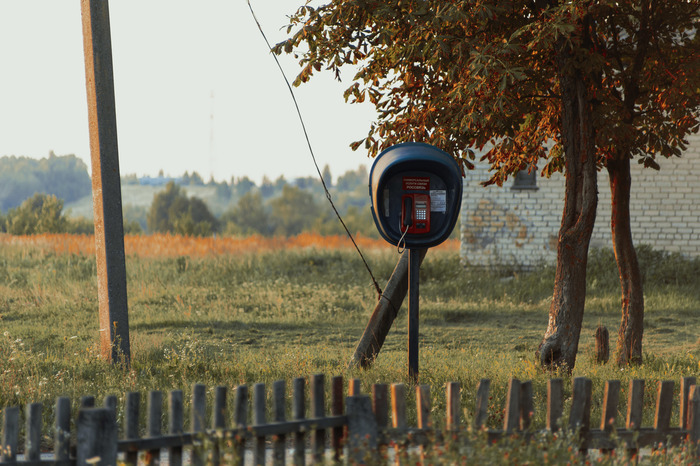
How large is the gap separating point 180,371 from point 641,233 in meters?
Answer: 14.0

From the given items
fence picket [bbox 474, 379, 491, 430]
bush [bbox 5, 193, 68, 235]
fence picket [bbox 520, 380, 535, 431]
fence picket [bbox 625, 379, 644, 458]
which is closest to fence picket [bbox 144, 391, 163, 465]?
fence picket [bbox 474, 379, 491, 430]

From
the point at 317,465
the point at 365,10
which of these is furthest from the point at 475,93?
the point at 317,465

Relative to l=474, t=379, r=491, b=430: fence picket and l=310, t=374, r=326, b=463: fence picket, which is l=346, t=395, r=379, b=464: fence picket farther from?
l=474, t=379, r=491, b=430: fence picket

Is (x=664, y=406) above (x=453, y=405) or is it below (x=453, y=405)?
below

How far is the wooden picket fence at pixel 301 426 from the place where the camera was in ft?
11.8

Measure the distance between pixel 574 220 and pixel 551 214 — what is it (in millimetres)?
11003

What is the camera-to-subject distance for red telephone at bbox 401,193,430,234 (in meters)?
6.75

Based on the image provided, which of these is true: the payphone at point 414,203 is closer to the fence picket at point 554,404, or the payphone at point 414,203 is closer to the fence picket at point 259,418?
the fence picket at point 554,404

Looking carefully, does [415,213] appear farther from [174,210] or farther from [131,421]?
[174,210]

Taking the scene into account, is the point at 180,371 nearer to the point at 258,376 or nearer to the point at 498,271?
the point at 258,376

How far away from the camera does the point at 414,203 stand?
267 inches

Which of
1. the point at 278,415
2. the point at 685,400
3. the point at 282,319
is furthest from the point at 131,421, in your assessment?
the point at 282,319

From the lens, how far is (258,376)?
7.55 m

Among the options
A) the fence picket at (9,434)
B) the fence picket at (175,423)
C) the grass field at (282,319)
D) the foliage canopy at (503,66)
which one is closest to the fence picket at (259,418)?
the fence picket at (175,423)
